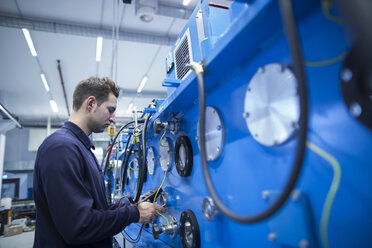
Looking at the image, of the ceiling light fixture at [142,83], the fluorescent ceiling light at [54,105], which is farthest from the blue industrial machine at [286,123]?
the fluorescent ceiling light at [54,105]

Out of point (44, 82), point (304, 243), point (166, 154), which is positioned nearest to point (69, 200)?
point (166, 154)

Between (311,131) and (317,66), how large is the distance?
0.14 meters

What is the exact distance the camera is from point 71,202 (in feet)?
2.77

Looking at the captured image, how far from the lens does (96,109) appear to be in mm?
1245

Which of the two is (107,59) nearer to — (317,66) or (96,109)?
(96,109)

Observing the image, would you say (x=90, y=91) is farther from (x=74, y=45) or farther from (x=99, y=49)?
(x=74, y=45)

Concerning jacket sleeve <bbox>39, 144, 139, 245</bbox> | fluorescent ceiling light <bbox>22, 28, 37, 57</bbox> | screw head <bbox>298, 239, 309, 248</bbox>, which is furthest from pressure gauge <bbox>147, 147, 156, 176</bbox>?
fluorescent ceiling light <bbox>22, 28, 37, 57</bbox>

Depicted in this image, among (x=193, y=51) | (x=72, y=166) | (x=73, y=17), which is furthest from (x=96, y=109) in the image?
(x=73, y=17)

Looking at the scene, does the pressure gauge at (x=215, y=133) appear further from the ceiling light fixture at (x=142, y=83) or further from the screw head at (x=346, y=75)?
the ceiling light fixture at (x=142, y=83)

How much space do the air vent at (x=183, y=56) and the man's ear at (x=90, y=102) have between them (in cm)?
51

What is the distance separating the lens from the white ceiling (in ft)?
10.7

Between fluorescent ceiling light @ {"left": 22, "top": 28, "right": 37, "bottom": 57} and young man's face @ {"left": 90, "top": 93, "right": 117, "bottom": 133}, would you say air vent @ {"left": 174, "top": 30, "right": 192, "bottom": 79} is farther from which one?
fluorescent ceiling light @ {"left": 22, "top": 28, "right": 37, "bottom": 57}

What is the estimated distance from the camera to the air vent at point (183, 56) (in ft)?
3.29

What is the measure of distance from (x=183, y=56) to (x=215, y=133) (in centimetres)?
49
